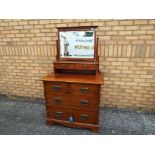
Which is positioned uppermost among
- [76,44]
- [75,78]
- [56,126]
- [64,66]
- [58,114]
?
[76,44]

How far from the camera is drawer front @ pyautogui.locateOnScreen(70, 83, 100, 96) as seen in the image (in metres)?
2.42

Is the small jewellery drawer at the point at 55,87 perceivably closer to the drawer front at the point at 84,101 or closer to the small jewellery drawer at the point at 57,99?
the small jewellery drawer at the point at 57,99

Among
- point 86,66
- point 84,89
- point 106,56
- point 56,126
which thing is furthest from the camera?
point 106,56

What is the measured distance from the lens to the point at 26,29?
3260 mm

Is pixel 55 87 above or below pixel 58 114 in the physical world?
above

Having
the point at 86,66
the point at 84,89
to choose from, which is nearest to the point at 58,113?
the point at 84,89

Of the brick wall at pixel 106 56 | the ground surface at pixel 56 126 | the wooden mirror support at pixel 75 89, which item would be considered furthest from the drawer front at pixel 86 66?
the ground surface at pixel 56 126

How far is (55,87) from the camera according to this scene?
256 cm

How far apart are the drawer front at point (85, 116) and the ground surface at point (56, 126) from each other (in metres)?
0.18

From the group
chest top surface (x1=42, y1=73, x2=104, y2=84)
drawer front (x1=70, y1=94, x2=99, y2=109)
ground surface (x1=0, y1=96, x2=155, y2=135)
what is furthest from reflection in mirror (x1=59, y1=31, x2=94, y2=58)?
ground surface (x1=0, y1=96, x2=155, y2=135)

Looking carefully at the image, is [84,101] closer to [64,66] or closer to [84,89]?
[84,89]

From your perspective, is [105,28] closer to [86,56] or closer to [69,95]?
[86,56]

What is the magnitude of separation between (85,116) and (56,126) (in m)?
0.56

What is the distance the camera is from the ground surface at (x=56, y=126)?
A: 2705mm
